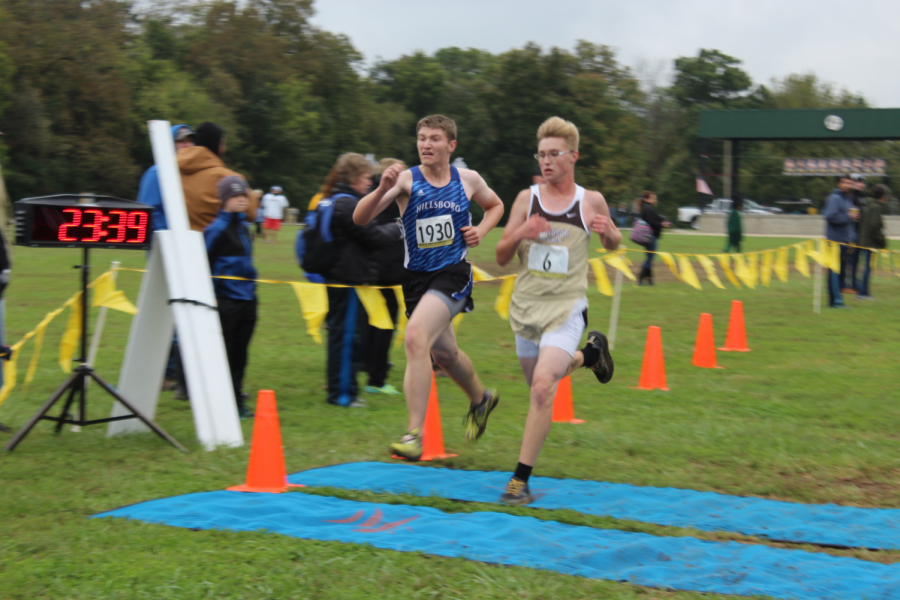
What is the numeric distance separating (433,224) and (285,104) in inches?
2329

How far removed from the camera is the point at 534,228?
498 cm

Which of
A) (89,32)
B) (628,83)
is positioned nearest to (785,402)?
(89,32)

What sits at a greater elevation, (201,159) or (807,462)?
(201,159)

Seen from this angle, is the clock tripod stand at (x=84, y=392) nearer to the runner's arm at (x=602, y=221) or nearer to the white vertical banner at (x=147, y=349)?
the white vertical banner at (x=147, y=349)

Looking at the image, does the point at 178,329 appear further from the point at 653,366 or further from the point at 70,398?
the point at 653,366

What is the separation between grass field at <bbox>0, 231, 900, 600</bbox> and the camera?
12.4 feet

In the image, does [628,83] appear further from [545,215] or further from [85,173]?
[545,215]

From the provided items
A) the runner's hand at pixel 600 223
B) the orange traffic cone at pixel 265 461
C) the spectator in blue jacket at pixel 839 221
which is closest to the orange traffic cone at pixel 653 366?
the runner's hand at pixel 600 223

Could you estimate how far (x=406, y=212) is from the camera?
5.70 meters

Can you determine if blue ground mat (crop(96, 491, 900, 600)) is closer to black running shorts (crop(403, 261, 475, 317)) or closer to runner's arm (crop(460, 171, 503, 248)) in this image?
black running shorts (crop(403, 261, 475, 317))

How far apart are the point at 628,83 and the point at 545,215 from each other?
7240 cm

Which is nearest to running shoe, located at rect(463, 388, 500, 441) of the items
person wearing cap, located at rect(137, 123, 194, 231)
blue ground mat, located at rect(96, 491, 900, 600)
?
blue ground mat, located at rect(96, 491, 900, 600)

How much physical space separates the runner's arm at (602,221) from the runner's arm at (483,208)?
68 centimetres

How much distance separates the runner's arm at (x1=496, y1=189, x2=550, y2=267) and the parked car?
46298mm
